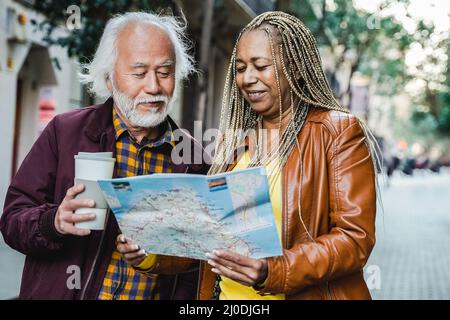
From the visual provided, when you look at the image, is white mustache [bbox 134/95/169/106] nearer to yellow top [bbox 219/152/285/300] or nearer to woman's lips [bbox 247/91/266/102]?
woman's lips [bbox 247/91/266/102]

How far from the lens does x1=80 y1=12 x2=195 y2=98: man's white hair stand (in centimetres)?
269

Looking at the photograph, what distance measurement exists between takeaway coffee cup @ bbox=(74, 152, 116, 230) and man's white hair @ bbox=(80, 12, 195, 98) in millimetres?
693

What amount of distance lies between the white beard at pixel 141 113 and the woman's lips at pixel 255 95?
41cm

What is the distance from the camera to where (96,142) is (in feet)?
8.47

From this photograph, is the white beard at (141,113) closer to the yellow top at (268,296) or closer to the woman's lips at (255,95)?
the woman's lips at (255,95)

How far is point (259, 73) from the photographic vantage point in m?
2.29

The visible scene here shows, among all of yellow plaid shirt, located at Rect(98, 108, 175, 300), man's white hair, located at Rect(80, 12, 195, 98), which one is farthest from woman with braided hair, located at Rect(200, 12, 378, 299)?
man's white hair, located at Rect(80, 12, 195, 98)

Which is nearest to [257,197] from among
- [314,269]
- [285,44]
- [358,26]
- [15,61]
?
[314,269]

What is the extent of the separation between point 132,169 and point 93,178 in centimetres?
54

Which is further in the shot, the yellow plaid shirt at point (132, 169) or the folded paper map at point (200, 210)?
the yellow plaid shirt at point (132, 169)

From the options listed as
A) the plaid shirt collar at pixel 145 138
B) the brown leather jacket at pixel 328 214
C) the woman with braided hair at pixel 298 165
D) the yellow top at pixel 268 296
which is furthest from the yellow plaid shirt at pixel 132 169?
the brown leather jacket at pixel 328 214

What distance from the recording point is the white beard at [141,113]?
260 centimetres

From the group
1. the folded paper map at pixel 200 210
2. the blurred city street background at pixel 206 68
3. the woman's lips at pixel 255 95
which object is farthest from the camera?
the blurred city street background at pixel 206 68
